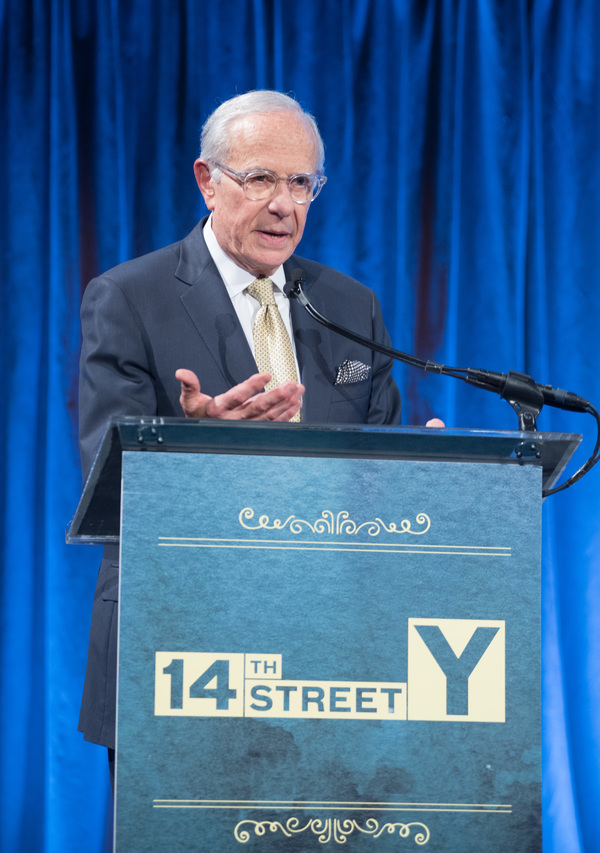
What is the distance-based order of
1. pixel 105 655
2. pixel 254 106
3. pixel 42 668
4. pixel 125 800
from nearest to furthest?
pixel 125 800
pixel 105 655
pixel 254 106
pixel 42 668

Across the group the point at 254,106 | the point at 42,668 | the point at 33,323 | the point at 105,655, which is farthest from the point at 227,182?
the point at 42,668

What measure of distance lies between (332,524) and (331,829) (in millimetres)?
303

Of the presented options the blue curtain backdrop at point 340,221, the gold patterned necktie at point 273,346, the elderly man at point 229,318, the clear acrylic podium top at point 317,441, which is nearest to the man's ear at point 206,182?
the elderly man at point 229,318

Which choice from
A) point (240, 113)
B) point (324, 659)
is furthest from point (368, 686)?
point (240, 113)

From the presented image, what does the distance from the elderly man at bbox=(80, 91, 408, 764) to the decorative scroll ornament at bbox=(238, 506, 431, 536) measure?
0.54 meters

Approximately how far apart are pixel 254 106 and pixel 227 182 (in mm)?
145

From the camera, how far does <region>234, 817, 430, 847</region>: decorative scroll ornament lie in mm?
929

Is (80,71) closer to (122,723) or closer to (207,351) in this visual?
(207,351)

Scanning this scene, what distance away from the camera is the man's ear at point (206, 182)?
1.81 metres

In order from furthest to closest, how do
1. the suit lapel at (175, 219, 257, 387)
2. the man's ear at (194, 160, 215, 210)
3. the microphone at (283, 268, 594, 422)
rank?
the man's ear at (194, 160, 215, 210), the suit lapel at (175, 219, 257, 387), the microphone at (283, 268, 594, 422)

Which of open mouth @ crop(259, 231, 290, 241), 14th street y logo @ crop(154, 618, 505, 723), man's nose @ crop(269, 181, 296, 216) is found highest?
man's nose @ crop(269, 181, 296, 216)

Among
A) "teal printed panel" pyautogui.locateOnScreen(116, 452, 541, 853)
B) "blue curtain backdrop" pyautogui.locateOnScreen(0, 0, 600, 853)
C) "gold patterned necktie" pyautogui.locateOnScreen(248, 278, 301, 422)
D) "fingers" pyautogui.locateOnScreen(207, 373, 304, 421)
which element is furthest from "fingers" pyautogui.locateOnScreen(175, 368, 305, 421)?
"blue curtain backdrop" pyautogui.locateOnScreen(0, 0, 600, 853)

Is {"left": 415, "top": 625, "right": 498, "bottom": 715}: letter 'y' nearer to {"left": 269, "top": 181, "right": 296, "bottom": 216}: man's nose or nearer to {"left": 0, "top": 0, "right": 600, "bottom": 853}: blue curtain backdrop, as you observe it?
{"left": 269, "top": 181, "right": 296, "bottom": 216}: man's nose

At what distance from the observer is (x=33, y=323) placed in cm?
281
